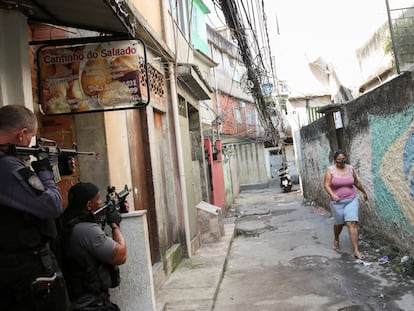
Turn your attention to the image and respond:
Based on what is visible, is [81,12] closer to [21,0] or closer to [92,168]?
[21,0]

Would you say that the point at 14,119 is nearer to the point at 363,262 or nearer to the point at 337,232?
the point at 363,262

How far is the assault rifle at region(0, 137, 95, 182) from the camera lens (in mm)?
2313

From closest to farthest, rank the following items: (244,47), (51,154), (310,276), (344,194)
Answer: (51,154) < (310,276) < (344,194) < (244,47)

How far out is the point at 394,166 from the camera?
5.91 metres

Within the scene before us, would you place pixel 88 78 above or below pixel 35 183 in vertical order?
above

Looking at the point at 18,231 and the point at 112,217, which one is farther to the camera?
the point at 112,217

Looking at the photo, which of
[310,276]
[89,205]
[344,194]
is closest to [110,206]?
[89,205]

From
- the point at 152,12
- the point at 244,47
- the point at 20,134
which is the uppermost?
the point at 152,12

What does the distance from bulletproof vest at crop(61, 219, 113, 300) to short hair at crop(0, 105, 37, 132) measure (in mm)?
798

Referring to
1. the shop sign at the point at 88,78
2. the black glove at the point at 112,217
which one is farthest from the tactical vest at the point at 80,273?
the shop sign at the point at 88,78

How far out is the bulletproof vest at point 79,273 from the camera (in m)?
2.70

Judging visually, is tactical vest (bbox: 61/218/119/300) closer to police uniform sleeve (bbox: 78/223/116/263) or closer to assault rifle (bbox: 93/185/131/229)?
police uniform sleeve (bbox: 78/223/116/263)

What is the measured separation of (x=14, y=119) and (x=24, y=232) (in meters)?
0.62

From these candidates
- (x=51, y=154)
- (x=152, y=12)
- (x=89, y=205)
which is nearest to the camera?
(x=51, y=154)
